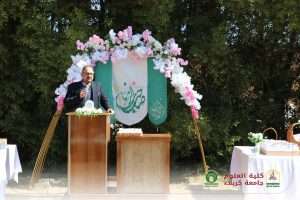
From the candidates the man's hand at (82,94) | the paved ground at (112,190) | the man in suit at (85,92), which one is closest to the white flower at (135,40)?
the man in suit at (85,92)

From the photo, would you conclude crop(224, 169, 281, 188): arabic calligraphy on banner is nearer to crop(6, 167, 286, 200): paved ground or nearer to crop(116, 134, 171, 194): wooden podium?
crop(6, 167, 286, 200): paved ground

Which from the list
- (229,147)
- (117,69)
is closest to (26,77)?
(117,69)

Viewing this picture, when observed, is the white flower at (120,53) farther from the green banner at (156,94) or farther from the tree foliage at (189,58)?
the tree foliage at (189,58)

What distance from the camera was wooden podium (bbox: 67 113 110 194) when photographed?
18.9 feet

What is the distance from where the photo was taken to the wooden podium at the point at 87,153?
5762mm

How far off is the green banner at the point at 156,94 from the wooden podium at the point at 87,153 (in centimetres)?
189

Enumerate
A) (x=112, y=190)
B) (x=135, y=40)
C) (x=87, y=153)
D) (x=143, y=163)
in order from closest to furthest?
(x=87, y=153) → (x=143, y=163) → (x=112, y=190) → (x=135, y=40)

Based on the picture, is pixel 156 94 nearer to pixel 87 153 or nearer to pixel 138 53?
pixel 138 53

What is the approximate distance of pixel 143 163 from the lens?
5918mm

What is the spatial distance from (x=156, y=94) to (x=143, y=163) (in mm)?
1857

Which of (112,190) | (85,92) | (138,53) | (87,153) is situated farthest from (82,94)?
(138,53)

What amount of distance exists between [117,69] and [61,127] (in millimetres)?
2136

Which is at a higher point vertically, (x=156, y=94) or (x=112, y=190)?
(x=156, y=94)

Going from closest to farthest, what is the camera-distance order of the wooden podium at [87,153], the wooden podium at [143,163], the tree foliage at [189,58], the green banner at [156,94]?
the wooden podium at [87,153] < the wooden podium at [143,163] < the green banner at [156,94] < the tree foliage at [189,58]
